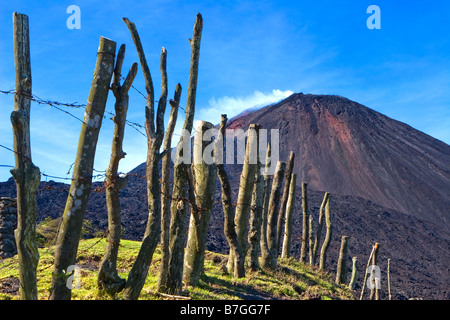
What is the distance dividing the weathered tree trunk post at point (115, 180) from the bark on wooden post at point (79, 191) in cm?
51

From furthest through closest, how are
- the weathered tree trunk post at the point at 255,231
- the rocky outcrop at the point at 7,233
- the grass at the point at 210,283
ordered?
the rocky outcrop at the point at 7,233
the weathered tree trunk post at the point at 255,231
the grass at the point at 210,283

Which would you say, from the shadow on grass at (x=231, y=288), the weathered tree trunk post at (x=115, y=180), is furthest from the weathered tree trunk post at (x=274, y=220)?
the weathered tree trunk post at (x=115, y=180)

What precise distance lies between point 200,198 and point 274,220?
6410 mm

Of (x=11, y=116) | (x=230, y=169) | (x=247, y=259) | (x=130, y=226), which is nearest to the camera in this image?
(x=11, y=116)

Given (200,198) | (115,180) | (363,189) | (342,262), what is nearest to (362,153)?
(363,189)

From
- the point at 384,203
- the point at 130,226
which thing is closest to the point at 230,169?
the point at 384,203

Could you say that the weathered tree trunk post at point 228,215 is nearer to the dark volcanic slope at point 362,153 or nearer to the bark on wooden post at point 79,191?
the bark on wooden post at point 79,191

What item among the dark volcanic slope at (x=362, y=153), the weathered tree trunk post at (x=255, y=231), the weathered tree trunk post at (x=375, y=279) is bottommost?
the weathered tree trunk post at (x=375, y=279)

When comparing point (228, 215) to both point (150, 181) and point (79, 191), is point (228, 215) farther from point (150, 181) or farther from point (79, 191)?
point (79, 191)

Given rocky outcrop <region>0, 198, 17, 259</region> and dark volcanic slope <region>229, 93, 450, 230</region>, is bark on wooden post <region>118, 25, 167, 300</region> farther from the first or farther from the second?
dark volcanic slope <region>229, 93, 450, 230</region>

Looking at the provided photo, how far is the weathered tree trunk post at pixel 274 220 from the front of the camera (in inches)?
552
